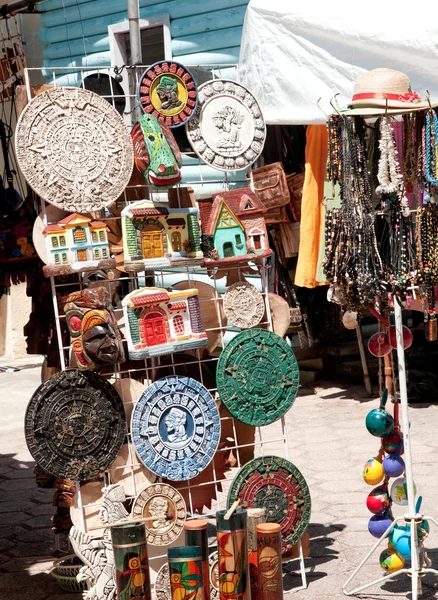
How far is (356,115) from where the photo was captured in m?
3.12

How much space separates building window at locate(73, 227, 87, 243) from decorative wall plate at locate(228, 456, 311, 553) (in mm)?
1028

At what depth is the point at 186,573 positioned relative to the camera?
2547 millimetres

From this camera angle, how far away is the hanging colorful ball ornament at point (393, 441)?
337 cm

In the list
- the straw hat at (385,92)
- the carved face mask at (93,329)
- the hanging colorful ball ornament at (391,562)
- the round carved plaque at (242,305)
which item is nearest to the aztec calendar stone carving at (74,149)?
the carved face mask at (93,329)

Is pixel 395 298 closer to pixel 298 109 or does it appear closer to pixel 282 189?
pixel 298 109

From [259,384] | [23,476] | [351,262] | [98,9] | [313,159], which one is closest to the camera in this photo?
[351,262]

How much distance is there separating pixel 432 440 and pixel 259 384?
7.88ft

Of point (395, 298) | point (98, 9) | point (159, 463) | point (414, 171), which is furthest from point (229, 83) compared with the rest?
point (98, 9)

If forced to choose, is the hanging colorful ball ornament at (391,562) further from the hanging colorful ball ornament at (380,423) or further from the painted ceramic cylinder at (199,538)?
the painted ceramic cylinder at (199,538)

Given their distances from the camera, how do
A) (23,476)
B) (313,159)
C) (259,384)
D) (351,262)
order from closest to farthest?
(351,262)
(259,384)
(23,476)
(313,159)

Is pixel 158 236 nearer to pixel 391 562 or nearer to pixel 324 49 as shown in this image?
pixel 391 562

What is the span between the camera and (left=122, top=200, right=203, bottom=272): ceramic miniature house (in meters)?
3.12

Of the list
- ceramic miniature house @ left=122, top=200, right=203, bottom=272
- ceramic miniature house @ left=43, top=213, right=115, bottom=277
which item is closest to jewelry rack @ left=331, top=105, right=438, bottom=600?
ceramic miniature house @ left=122, top=200, right=203, bottom=272

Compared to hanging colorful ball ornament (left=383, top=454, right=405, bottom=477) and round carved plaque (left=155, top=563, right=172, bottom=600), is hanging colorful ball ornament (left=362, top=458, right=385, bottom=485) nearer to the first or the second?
hanging colorful ball ornament (left=383, top=454, right=405, bottom=477)
